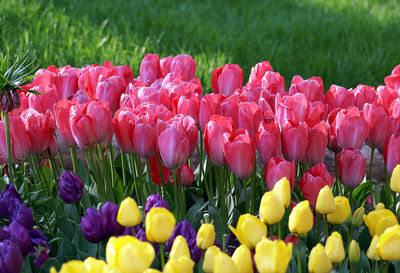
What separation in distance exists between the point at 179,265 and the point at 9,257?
0.27m

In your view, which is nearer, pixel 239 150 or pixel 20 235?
pixel 20 235

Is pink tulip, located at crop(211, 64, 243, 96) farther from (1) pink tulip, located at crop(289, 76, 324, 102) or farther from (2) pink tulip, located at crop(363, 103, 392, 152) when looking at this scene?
(2) pink tulip, located at crop(363, 103, 392, 152)

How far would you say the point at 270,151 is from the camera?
149 centimetres

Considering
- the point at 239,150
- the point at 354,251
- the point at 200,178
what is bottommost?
the point at 200,178

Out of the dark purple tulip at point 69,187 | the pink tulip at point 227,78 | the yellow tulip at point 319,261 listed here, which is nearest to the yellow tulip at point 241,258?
the yellow tulip at point 319,261

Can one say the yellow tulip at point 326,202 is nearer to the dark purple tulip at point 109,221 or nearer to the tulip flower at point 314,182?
the tulip flower at point 314,182

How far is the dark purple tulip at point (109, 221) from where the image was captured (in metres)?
1.24

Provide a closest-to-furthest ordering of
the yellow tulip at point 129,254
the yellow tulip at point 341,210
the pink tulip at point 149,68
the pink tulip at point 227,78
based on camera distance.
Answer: the yellow tulip at point 129,254 → the yellow tulip at point 341,210 → the pink tulip at point 227,78 → the pink tulip at point 149,68

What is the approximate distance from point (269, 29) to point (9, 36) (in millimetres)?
1857

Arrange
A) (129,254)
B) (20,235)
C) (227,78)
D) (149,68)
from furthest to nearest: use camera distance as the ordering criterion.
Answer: (149,68), (227,78), (20,235), (129,254)

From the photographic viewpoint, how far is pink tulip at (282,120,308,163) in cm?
147

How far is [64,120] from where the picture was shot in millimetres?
1575

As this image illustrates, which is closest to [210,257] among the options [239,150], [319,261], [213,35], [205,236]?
[205,236]

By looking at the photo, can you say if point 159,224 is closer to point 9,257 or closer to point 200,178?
point 9,257
